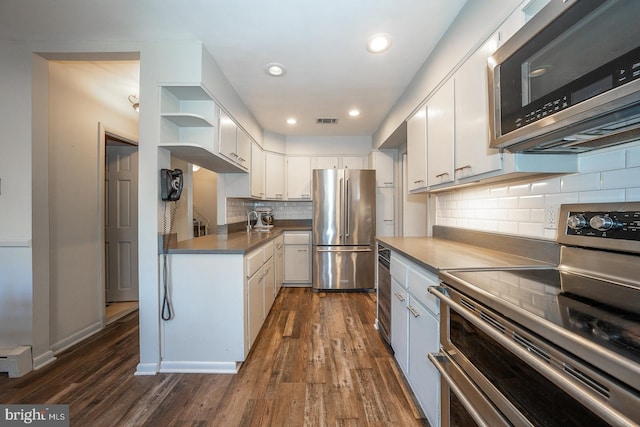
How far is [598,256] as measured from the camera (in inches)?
37.8

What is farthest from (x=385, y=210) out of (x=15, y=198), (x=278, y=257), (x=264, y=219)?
(x=15, y=198)

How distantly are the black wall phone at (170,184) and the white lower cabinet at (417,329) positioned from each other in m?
1.65

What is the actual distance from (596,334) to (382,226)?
324cm

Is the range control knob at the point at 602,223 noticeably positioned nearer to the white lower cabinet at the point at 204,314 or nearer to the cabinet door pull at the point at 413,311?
the cabinet door pull at the point at 413,311

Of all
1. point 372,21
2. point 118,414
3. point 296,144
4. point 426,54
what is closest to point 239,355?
point 118,414

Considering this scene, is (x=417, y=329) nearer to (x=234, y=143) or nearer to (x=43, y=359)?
(x=234, y=143)

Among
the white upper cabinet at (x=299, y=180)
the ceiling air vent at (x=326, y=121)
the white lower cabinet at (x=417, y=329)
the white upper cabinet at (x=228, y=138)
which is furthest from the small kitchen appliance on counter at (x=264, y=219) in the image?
the white lower cabinet at (x=417, y=329)

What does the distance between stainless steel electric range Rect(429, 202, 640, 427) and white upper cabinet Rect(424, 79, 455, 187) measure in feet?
2.28

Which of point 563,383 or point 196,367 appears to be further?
point 196,367

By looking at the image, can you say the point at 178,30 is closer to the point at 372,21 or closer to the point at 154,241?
the point at 372,21

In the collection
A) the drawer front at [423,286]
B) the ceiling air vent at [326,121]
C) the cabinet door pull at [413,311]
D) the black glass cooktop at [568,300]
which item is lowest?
the cabinet door pull at [413,311]

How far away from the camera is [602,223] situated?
94 cm

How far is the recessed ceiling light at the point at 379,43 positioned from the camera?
1.77 meters

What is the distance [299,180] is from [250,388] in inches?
117
